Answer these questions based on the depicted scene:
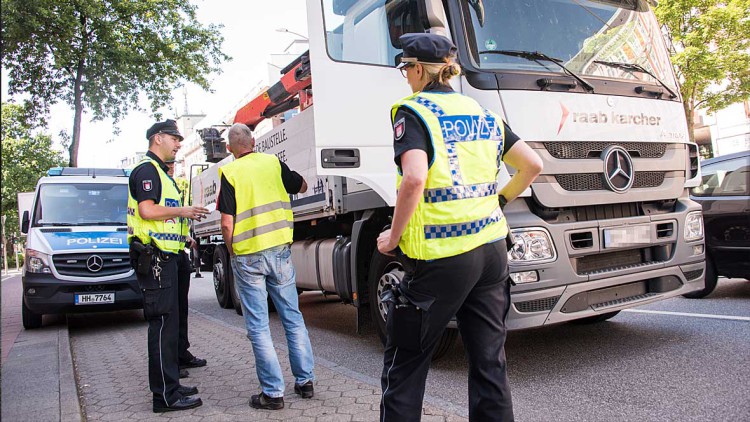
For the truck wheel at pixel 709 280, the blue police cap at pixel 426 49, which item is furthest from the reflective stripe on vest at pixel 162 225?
the truck wheel at pixel 709 280

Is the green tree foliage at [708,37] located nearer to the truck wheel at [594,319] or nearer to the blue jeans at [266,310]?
the truck wheel at [594,319]

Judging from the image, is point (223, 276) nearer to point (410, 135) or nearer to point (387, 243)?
point (387, 243)

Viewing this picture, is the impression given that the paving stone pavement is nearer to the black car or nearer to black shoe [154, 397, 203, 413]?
black shoe [154, 397, 203, 413]

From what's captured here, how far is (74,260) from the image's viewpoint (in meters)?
7.52

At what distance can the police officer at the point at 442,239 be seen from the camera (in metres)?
2.27

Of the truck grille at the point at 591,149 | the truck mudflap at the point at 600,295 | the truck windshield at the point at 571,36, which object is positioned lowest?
the truck mudflap at the point at 600,295

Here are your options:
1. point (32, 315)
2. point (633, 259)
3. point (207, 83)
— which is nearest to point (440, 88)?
point (633, 259)

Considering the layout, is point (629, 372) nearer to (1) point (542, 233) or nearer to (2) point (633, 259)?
(2) point (633, 259)

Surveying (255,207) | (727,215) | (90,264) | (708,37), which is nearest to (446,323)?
(255,207)

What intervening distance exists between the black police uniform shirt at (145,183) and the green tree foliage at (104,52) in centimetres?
1314

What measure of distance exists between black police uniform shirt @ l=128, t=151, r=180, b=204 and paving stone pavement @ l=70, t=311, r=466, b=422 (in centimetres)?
140

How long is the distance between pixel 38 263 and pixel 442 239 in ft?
22.7

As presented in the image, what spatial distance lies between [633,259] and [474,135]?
2.57 m

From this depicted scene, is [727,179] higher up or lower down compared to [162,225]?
higher up
